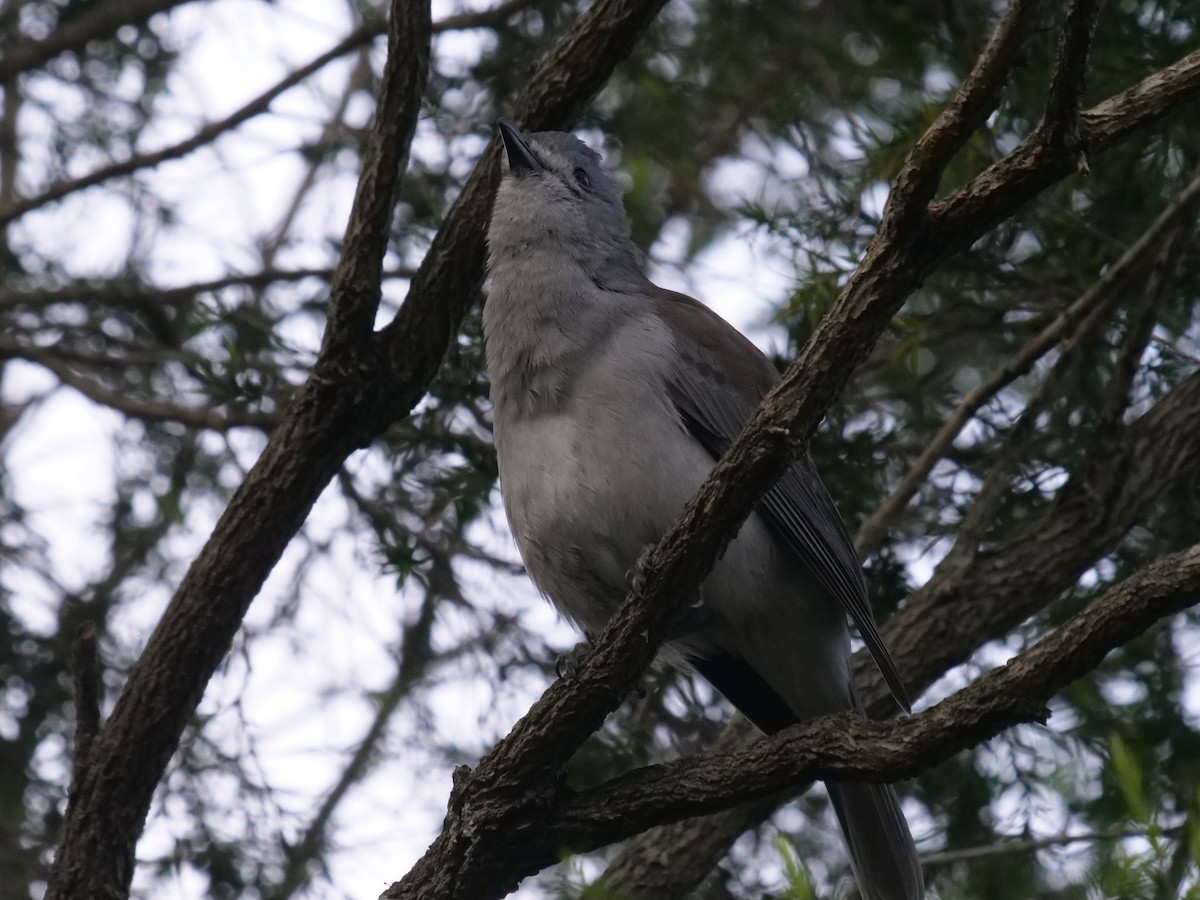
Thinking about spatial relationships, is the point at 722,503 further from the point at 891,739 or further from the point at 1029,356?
the point at 1029,356

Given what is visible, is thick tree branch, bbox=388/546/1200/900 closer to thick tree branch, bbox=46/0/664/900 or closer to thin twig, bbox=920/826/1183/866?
thick tree branch, bbox=46/0/664/900

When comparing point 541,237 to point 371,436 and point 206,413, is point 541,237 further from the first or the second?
point 206,413

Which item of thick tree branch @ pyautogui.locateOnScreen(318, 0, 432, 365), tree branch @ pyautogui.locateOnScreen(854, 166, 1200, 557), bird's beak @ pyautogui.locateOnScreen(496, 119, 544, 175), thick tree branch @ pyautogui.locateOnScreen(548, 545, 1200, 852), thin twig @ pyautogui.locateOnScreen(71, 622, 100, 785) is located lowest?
thick tree branch @ pyautogui.locateOnScreen(548, 545, 1200, 852)

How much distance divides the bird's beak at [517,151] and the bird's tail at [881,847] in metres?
2.48

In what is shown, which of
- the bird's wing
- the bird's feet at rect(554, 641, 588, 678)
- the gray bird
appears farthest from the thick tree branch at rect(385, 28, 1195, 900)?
the bird's wing

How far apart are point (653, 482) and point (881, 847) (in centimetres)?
149

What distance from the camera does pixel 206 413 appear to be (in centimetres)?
570

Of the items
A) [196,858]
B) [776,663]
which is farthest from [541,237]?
[196,858]

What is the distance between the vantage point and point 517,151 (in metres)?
5.12

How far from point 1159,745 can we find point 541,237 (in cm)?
333

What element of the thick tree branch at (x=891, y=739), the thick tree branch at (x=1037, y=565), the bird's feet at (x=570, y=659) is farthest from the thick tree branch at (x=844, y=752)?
the thick tree branch at (x=1037, y=565)

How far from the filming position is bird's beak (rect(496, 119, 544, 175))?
200 inches

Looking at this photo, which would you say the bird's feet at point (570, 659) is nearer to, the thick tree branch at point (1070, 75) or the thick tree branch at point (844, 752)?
the thick tree branch at point (844, 752)

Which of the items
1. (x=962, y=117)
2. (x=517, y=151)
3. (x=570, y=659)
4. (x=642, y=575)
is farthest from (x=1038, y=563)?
(x=962, y=117)
